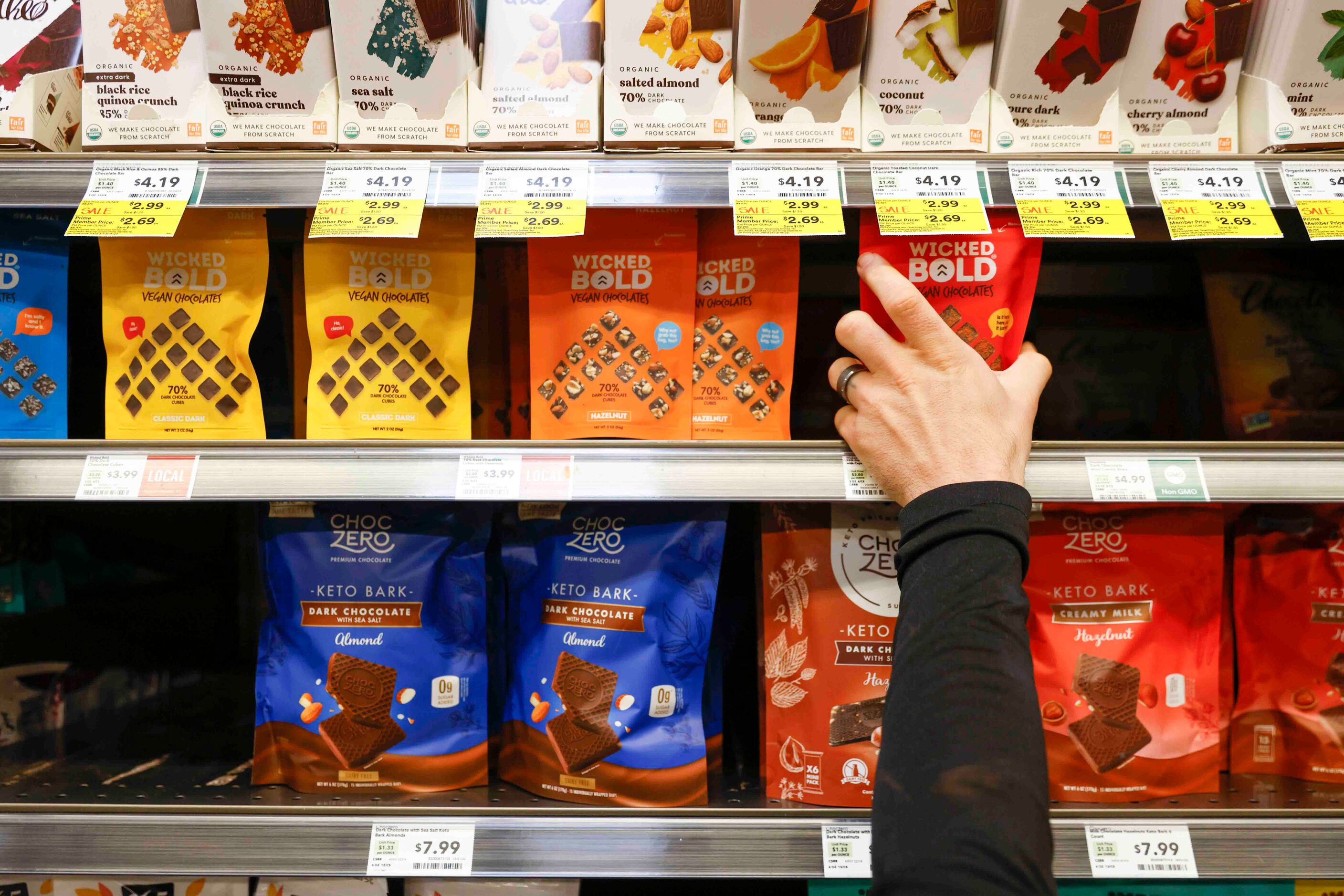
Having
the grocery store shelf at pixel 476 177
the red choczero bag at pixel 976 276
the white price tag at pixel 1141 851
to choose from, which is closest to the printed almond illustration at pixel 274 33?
the grocery store shelf at pixel 476 177

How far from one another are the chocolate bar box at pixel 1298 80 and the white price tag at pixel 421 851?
4.85ft

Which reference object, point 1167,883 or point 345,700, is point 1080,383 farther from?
point 345,700

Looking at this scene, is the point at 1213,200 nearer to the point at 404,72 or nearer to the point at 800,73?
the point at 800,73

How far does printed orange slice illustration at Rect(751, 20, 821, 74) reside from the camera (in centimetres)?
107

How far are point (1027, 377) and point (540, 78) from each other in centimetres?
81

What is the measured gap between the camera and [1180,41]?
1073 millimetres

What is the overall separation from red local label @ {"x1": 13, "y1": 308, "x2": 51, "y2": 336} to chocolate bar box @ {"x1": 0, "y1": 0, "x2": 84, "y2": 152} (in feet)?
0.77

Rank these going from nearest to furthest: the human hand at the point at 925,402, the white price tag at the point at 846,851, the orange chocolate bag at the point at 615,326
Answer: the human hand at the point at 925,402 → the white price tag at the point at 846,851 → the orange chocolate bag at the point at 615,326

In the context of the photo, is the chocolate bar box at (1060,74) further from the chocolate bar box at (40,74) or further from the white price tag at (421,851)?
the chocolate bar box at (40,74)

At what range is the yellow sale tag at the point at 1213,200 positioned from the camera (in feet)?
3.24

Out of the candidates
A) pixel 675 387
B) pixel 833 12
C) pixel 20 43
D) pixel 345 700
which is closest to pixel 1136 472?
pixel 675 387

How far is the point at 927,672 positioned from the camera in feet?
2.50

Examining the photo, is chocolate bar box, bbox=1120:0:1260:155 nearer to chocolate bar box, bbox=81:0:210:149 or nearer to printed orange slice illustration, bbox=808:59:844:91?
printed orange slice illustration, bbox=808:59:844:91

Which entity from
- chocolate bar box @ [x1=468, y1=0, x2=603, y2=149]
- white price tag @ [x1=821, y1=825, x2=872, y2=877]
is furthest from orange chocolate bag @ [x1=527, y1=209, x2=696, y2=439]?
white price tag @ [x1=821, y1=825, x2=872, y2=877]
